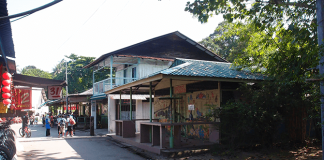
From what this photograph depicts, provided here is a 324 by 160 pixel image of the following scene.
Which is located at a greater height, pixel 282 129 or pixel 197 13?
pixel 197 13

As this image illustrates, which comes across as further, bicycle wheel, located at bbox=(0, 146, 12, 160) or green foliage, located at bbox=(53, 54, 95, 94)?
green foliage, located at bbox=(53, 54, 95, 94)

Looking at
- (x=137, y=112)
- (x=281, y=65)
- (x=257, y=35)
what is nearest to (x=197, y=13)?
(x=281, y=65)

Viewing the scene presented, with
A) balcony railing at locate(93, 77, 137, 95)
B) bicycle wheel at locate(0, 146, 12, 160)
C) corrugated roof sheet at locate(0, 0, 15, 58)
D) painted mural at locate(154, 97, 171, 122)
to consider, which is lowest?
bicycle wheel at locate(0, 146, 12, 160)

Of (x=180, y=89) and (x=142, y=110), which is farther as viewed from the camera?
(x=142, y=110)

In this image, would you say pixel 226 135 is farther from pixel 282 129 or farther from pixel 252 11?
pixel 252 11

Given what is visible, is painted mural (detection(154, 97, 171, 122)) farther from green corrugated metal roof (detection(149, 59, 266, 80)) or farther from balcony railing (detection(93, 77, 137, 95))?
balcony railing (detection(93, 77, 137, 95))

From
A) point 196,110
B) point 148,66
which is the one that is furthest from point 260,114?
point 148,66

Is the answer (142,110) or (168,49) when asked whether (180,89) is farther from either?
(168,49)

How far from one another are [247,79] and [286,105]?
1.74 m

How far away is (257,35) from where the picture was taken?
12.0 meters

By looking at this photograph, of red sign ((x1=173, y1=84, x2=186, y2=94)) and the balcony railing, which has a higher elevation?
the balcony railing

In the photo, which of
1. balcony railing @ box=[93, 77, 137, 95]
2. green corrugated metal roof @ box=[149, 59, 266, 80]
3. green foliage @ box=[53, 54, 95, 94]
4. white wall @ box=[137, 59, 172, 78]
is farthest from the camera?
green foliage @ box=[53, 54, 95, 94]

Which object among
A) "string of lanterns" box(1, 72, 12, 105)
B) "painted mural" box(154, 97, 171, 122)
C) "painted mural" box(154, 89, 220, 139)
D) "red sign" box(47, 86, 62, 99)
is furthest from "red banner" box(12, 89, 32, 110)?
"painted mural" box(154, 89, 220, 139)

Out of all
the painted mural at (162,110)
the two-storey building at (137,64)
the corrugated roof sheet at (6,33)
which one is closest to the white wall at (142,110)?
the two-storey building at (137,64)
